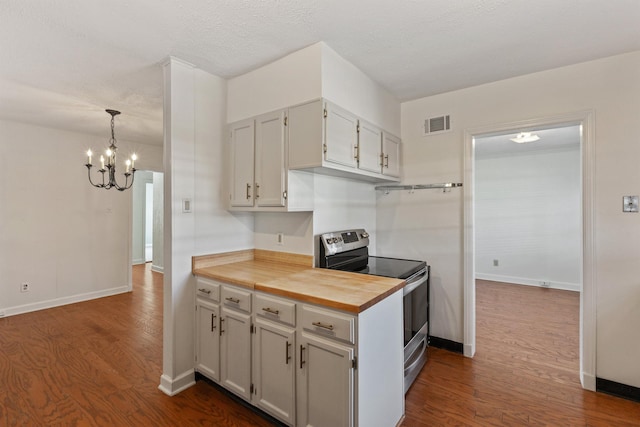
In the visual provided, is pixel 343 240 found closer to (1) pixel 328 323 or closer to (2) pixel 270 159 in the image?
(2) pixel 270 159

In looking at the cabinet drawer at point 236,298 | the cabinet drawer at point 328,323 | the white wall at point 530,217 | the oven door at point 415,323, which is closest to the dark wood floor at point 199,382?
the oven door at point 415,323

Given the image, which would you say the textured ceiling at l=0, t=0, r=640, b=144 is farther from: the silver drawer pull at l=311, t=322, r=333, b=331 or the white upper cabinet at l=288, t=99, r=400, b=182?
the silver drawer pull at l=311, t=322, r=333, b=331

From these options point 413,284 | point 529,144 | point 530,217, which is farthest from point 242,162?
point 530,217

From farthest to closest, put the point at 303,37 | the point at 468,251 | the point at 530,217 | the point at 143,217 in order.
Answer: the point at 143,217 < the point at 530,217 < the point at 468,251 < the point at 303,37

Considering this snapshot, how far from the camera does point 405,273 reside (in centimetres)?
243

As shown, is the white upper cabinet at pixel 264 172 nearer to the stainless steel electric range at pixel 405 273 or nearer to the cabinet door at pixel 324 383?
the stainless steel electric range at pixel 405 273

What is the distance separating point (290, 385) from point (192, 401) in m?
0.96

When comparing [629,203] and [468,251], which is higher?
[629,203]

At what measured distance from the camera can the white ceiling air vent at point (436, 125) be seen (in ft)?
10.2

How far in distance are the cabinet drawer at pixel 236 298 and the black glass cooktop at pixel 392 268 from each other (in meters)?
0.99

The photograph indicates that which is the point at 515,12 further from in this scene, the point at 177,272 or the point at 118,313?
the point at 118,313

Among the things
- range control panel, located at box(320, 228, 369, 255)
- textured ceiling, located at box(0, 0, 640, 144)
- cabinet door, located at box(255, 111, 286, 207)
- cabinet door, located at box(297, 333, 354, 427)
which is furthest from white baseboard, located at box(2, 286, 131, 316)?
cabinet door, located at box(297, 333, 354, 427)

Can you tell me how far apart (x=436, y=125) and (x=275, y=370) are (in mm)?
2798

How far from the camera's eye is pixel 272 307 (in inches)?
75.5
